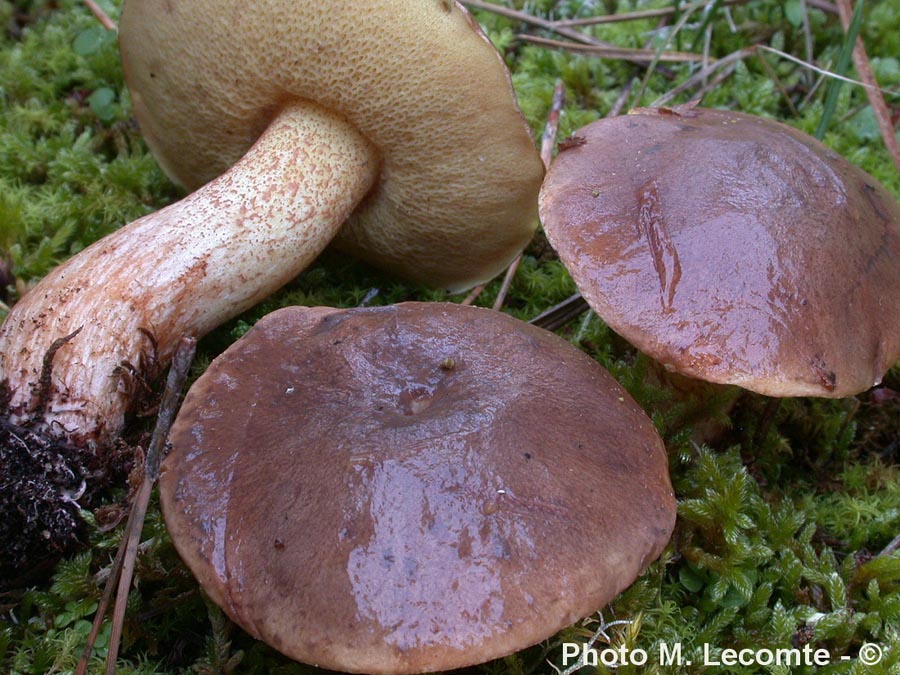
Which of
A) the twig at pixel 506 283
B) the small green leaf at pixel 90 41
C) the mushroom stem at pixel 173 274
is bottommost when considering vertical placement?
the twig at pixel 506 283

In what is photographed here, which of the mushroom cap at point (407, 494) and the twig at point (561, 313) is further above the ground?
the mushroom cap at point (407, 494)

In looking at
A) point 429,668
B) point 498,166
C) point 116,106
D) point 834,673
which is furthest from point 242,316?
point 834,673

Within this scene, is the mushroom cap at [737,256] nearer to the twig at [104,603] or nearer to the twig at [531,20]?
the twig at [104,603]

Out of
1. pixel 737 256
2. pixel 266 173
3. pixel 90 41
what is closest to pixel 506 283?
pixel 266 173

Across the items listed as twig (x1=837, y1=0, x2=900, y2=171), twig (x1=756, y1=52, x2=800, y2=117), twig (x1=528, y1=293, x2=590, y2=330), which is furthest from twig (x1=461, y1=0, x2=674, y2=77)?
twig (x1=528, y1=293, x2=590, y2=330)

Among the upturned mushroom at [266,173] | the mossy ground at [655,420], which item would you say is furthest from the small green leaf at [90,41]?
the upturned mushroom at [266,173]

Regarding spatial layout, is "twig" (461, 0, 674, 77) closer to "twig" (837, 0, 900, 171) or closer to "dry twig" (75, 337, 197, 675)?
"twig" (837, 0, 900, 171)
